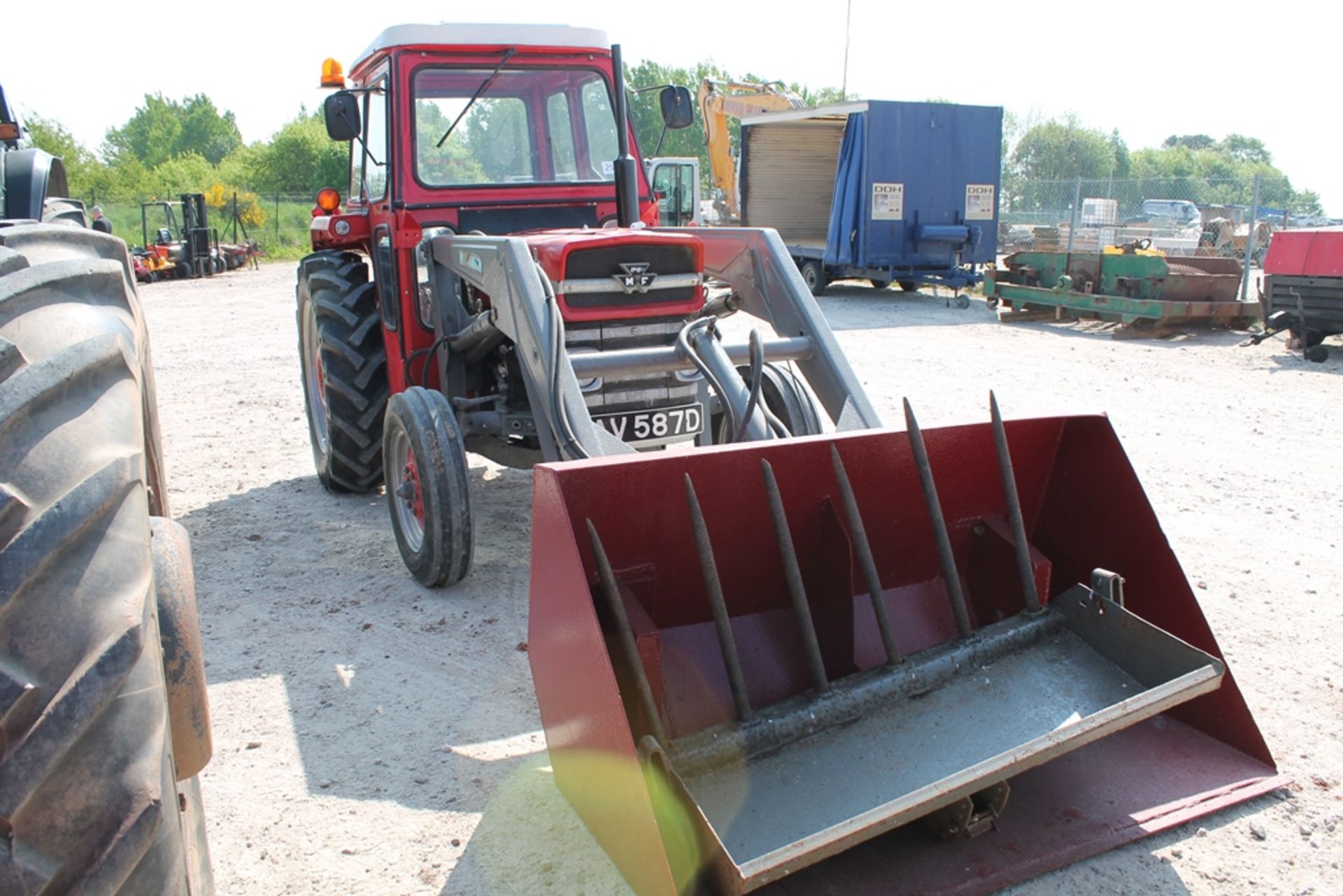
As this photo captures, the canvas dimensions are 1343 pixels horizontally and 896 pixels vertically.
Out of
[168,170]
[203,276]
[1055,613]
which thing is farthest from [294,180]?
[1055,613]

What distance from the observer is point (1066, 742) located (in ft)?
7.91

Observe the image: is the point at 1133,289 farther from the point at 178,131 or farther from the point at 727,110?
the point at 178,131

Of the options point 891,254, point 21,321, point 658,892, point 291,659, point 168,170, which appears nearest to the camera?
point 21,321

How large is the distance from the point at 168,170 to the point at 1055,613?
5283 cm

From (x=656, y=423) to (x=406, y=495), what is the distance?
1.23m

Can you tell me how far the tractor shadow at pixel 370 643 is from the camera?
128 inches

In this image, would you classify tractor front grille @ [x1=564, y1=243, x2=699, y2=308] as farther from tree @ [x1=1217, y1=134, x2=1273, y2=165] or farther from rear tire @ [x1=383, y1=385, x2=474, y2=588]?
tree @ [x1=1217, y1=134, x2=1273, y2=165]

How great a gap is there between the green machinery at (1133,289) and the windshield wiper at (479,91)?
30.2 feet

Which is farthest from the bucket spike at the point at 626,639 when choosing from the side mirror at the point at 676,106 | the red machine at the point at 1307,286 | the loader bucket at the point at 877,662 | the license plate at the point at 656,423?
the red machine at the point at 1307,286

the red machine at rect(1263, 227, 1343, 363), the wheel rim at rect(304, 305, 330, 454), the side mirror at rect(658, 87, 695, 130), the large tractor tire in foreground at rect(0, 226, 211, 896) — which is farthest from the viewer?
the red machine at rect(1263, 227, 1343, 363)

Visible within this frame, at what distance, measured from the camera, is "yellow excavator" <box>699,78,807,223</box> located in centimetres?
1880

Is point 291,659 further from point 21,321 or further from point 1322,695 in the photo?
point 1322,695

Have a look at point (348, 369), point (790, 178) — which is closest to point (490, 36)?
point (348, 369)

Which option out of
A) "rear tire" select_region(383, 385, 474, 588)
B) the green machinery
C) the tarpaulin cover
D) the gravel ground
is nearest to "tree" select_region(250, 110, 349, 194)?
the tarpaulin cover
